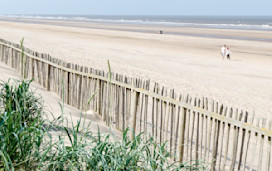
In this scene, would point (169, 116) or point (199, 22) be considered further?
point (199, 22)

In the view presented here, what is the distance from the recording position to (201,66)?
53.3 ft

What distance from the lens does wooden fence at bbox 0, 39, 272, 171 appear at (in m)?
4.23

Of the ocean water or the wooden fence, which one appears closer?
the wooden fence

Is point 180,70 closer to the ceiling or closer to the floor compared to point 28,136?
closer to the floor

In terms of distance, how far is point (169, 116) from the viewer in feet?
22.0

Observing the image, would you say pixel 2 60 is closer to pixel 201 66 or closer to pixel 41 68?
pixel 41 68

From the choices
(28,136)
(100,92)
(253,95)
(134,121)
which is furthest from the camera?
(253,95)

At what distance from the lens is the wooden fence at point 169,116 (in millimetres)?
4227

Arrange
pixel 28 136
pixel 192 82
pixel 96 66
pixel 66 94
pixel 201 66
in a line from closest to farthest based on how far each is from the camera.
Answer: pixel 28 136
pixel 66 94
pixel 192 82
pixel 96 66
pixel 201 66

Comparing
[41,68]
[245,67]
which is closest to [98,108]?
[41,68]

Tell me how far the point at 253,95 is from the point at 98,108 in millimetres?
5570

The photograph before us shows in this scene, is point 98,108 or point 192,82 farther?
point 192,82

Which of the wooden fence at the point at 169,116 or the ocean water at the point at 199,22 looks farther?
the ocean water at the point at 199,22

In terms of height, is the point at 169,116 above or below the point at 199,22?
A: below
